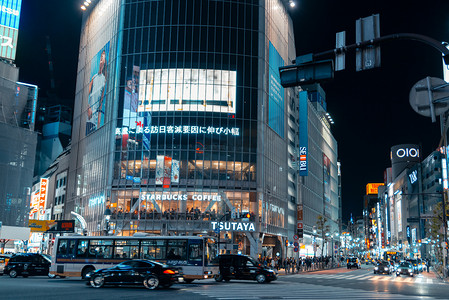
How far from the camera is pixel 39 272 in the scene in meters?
35.0

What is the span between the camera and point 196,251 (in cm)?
3039

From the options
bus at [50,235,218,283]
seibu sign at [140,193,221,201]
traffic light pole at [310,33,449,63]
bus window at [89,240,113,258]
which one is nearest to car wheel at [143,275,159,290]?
bus at [50,235,218,283]

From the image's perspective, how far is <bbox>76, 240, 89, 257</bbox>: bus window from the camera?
1244 inches

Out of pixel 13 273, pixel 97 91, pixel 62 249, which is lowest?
pixel 13 273

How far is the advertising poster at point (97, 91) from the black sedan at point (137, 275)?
51.7 metres

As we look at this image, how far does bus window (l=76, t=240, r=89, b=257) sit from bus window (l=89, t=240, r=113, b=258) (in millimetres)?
377

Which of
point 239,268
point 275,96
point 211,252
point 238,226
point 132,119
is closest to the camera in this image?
point 211,252

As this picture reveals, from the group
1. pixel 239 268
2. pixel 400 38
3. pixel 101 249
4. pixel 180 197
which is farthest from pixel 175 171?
pixel 400 38

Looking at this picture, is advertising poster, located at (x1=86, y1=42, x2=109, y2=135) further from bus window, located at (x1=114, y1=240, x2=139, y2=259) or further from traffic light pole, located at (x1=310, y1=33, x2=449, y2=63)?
traffic light pole, located at (x1=310, y1=33, x2=449, y2=63)

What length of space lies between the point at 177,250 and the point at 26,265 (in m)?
11.9

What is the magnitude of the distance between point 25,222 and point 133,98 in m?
22.2

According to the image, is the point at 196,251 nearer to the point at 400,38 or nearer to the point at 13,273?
the point at 13,273

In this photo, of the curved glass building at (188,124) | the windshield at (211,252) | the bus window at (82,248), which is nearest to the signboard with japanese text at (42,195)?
the curved glass building at (188,124)

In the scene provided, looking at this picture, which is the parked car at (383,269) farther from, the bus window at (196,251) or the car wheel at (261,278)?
the bus window at (196,251)
